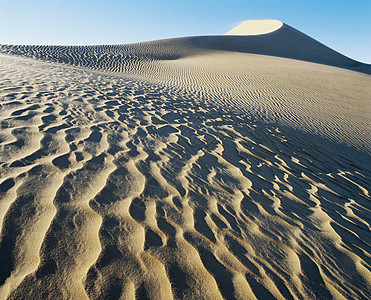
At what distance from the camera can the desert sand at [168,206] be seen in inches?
63.2

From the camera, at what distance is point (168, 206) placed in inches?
90.6

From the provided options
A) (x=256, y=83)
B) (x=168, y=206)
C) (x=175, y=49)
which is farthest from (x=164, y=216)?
(x=175, y=49)

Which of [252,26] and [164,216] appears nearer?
[164,216]

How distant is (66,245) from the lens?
1693mm

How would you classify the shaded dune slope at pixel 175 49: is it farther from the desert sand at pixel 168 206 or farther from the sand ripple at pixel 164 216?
the sand ripple at pixel 164 216

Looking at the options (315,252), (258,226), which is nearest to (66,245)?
(258,226)

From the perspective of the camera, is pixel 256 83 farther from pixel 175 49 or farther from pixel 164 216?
pixel 175 49

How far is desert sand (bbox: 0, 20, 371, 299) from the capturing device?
1.60 m

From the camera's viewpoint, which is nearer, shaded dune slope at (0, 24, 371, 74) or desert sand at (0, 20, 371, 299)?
desert sand at (0, 20, 371, 299)

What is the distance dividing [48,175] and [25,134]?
3.75ft

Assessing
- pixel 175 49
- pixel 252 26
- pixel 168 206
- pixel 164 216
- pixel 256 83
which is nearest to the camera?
pixel 164 216

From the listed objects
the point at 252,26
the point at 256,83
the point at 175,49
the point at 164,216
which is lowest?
the point at 164,216

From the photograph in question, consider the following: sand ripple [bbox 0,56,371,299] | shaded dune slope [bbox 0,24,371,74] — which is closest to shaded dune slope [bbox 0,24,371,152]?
shaded dune slope [bbox 0,24,371,74]

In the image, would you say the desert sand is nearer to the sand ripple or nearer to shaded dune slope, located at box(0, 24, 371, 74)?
the sand ripple
